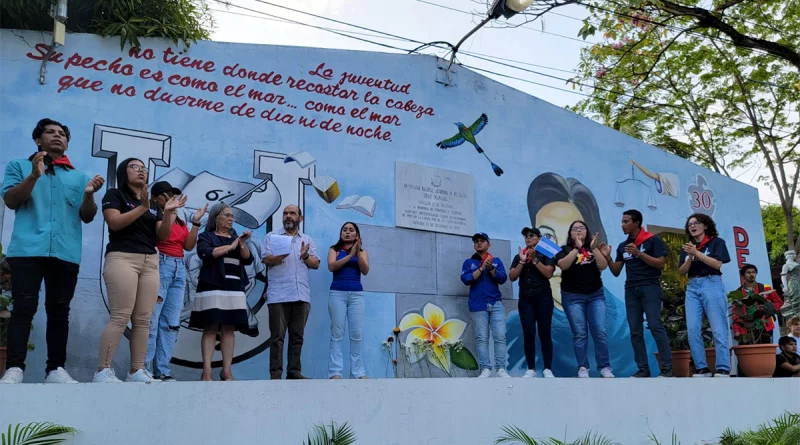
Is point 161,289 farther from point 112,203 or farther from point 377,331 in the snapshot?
point 377,331

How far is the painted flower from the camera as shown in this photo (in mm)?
6992

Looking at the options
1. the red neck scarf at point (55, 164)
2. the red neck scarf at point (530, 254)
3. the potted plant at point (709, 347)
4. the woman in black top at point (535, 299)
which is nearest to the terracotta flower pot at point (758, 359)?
the potted plant at point (709, 347)

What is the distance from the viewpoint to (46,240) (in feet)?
13.3

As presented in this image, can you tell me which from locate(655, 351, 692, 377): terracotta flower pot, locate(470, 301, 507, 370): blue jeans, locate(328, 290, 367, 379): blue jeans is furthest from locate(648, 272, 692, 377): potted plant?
locate(328, 290, 367, 379): blue jeans

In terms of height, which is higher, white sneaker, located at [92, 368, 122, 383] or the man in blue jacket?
the man in blue jacket

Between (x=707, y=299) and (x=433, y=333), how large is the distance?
2.54 metres

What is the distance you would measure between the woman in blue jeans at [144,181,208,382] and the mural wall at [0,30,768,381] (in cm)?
57

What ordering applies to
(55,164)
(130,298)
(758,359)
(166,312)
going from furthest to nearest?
(758,359)
(166,312)
(55,164)
(130,298)

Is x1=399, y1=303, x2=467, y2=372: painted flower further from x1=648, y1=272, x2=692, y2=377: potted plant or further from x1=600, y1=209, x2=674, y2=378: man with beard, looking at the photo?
x1=648, y1=272, x2=692, y2=377: potted plant

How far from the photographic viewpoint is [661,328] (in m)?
6.26

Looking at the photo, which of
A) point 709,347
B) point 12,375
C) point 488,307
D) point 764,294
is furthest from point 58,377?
point 709,347

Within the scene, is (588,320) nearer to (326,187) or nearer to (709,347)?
(709,347)

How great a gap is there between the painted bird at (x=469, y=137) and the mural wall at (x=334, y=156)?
16 mm

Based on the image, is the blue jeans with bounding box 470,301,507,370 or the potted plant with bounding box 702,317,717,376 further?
the potted plant with bounding box 702,317,717,376
